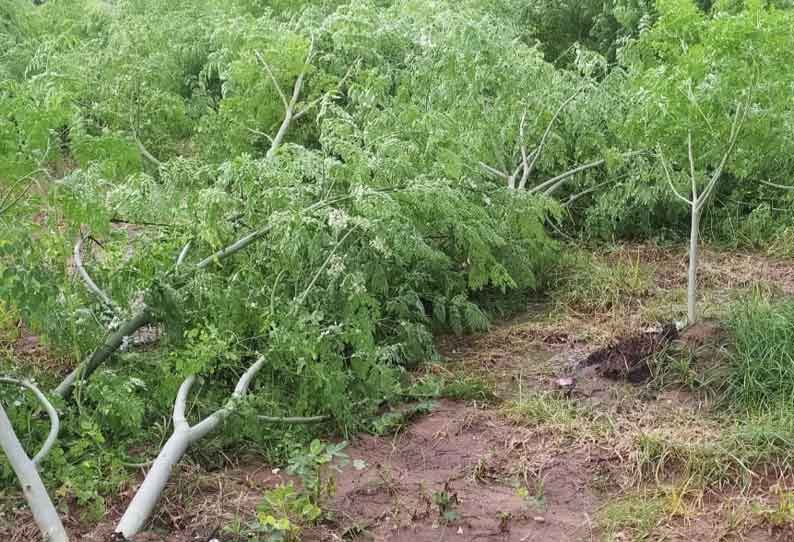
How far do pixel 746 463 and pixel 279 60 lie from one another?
4372 mm

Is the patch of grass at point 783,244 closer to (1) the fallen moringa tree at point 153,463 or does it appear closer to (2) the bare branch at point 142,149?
(1) the fallen moringa tree at point 153,463

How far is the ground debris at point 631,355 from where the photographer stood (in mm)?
4609

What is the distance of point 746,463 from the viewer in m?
3.70

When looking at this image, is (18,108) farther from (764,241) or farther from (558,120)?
(764,241)

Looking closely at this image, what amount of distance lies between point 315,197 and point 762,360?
7.84 feet

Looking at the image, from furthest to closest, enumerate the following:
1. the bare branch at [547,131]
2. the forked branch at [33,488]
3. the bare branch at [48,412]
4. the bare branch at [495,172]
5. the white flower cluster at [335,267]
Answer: the bare branch at [495,172], the bare branch at [547,131], the white flower cluster at [335,267], the bare branch at [48,412], the forked branch at [33,488]

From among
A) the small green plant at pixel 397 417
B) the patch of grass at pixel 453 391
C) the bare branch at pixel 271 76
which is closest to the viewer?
the small green plant at pixel 397 417

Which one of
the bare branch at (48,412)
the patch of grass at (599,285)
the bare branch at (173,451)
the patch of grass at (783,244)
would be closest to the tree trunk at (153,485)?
the bare branch at (173,451)

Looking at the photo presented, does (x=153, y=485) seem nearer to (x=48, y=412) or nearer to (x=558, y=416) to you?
(x=48, y=412)

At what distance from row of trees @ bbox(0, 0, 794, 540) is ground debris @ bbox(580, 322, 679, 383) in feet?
1.23

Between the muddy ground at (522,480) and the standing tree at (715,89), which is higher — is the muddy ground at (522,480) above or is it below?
below

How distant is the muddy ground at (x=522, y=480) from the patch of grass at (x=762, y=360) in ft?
0.58

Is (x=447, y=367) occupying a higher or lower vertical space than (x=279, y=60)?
lower

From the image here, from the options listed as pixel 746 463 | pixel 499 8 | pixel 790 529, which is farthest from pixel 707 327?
pixel 499 8
